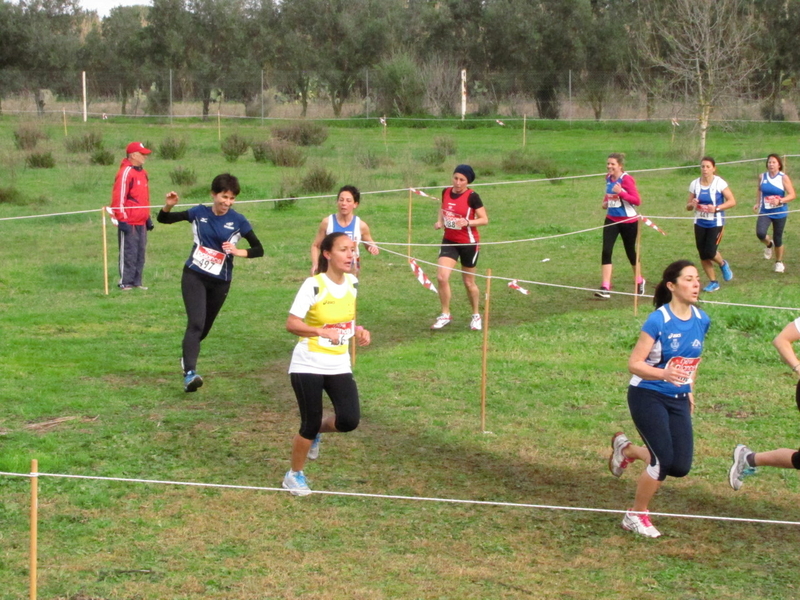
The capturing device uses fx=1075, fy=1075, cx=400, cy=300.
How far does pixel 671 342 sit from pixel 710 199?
820 cm

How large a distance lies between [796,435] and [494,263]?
28.9ft

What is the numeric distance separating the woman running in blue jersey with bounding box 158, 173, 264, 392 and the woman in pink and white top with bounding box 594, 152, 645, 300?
5.67 metres

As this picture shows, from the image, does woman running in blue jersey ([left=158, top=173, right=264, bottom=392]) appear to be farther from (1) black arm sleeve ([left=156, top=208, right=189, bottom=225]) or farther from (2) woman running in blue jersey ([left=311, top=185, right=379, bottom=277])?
(2) woman running in blue jersey ([left=311, top=185, right=379, bottom=277])

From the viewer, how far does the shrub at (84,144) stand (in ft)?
98.9

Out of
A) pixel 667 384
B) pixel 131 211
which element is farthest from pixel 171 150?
pixel 667 384

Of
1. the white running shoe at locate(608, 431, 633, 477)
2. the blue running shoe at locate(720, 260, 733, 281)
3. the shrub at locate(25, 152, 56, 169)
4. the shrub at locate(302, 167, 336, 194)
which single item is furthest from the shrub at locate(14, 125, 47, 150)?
the white running shoe at locate(608, 431, 633, 477)

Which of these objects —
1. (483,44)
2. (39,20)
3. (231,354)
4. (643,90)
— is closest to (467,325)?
(231,354)

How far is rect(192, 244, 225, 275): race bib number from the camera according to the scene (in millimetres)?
9188

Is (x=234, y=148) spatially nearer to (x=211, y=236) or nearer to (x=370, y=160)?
(x=370, y=160)

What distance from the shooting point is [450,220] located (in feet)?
39.4

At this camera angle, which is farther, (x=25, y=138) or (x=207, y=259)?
(x=25, y=138)

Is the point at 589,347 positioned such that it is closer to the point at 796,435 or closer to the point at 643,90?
the point at 796,435

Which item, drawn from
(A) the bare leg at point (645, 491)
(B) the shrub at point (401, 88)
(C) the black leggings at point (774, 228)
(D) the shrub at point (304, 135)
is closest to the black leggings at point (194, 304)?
(A) the bare leg at point (645, 491)

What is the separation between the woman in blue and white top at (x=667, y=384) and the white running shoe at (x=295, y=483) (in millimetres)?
2025
